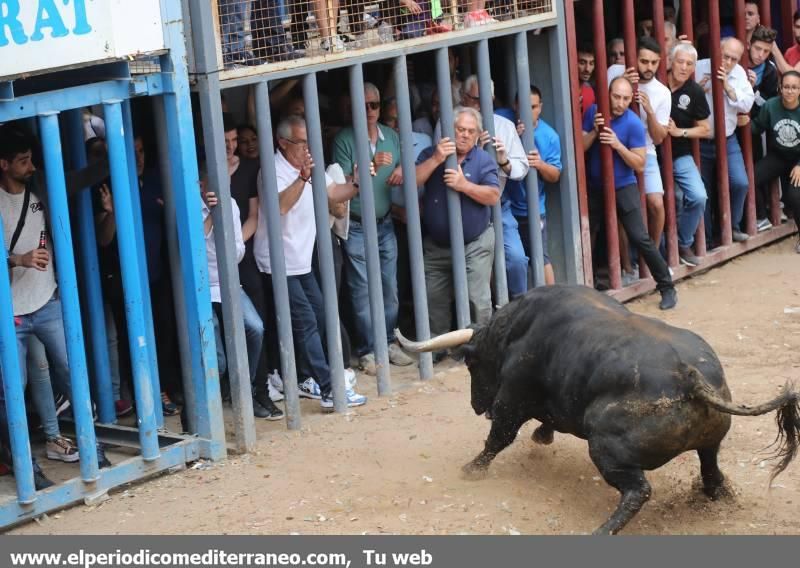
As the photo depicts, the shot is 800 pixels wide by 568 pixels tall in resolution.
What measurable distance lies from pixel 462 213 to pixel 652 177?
7.24 ft

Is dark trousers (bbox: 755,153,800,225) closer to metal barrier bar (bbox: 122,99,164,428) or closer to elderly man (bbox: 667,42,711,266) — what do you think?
elderly man (bbox: 667,42,711,266)

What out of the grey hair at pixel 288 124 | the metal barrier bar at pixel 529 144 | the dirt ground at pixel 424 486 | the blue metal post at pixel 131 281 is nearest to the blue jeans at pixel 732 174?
the metal barrier bar at pixel 529 144

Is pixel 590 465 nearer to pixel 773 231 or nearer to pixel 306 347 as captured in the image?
pixel 306 347

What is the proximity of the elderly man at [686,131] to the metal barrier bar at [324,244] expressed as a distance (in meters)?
3.55

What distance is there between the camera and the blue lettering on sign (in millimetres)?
7605

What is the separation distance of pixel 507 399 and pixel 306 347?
197 centimetres

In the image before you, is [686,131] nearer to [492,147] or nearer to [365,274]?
[492,147]

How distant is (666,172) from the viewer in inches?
474

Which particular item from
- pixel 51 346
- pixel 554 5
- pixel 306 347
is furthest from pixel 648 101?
pixel 51 346

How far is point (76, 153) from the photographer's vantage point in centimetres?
860

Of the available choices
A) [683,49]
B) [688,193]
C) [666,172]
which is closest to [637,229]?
[666,172]

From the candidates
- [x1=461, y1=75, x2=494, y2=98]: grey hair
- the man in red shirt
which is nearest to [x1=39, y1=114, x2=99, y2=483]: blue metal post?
[x1=461, y1=75, x2=494, y2=98]: grey hair

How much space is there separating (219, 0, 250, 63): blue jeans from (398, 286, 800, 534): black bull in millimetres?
2282

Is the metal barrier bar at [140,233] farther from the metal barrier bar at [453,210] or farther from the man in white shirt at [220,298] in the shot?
the metal barrier bar at [453,210]
